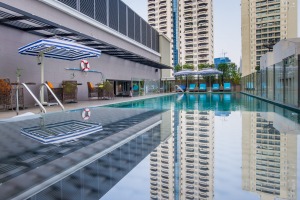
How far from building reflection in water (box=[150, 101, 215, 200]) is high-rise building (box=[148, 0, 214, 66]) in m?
83.3

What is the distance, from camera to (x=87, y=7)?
16.9 metres

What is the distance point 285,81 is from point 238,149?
8.12 metres

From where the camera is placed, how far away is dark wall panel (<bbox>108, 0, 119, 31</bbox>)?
20.6m

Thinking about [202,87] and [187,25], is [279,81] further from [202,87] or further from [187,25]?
[187,25]

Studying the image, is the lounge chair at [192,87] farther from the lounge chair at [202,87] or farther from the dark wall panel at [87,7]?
the dark wall panel at [87,7]

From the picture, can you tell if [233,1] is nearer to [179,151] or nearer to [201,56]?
[201,56]

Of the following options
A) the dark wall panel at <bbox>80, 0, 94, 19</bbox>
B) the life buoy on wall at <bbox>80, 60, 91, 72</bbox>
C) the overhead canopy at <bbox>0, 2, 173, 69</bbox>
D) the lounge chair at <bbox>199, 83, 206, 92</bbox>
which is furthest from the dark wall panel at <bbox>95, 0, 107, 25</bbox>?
the lounge chair at <bbox>199, 83, 206, 92</bbox>

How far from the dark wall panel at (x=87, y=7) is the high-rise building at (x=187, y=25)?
70489 millimetres

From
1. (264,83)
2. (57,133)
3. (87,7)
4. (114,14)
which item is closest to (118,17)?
(114,14)

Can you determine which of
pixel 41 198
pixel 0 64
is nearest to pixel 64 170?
pixel 41 198

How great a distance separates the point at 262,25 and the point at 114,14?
72309 mm

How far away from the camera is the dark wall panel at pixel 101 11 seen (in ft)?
60.1

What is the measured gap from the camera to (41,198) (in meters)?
2.06

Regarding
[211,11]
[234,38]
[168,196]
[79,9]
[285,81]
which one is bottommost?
[168,196]
